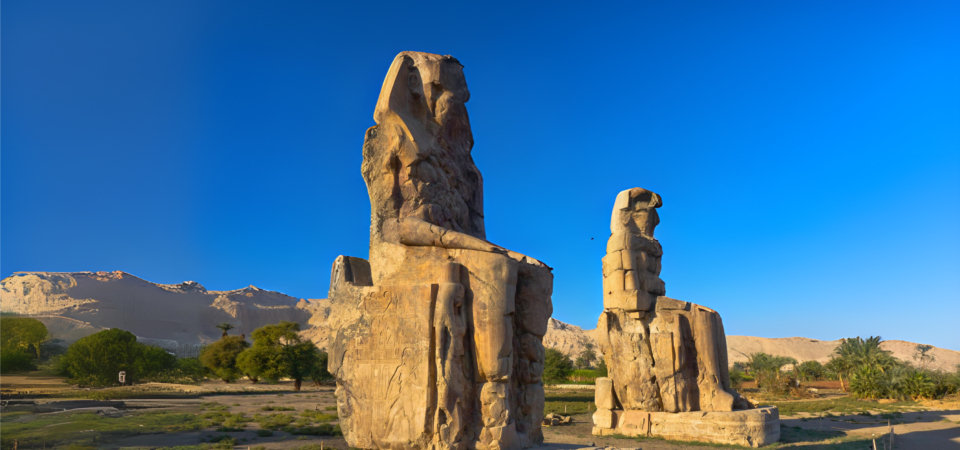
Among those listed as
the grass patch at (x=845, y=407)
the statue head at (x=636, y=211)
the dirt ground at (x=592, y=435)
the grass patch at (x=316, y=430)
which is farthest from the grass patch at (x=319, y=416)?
the grass patch at (x=845, y=407)

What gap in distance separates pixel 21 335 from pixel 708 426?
22637 millimetres

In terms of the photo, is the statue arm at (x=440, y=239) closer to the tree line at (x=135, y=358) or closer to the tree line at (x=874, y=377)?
the tree line at (x=135, y=358)

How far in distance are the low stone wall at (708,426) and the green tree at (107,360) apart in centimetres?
2039

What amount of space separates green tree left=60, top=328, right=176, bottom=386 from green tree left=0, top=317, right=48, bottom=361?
110cm

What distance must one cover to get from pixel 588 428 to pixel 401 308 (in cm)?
814

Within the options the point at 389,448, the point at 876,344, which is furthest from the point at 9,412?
the point at 876,344

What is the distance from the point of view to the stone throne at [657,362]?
33.7 feet

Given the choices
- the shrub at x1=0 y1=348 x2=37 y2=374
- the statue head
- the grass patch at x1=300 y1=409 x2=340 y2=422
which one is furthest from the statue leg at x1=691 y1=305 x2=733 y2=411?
the shrub at x1=0 y1=348 x2=37 y2=374

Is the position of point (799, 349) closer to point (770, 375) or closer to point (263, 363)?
point (770, 375)

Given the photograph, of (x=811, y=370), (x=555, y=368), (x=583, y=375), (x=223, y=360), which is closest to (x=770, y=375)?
(x=555, y=368)

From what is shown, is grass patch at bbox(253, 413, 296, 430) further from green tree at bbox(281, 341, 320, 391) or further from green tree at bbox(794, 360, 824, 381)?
green tree at bbox(794, 360, 824, 381)

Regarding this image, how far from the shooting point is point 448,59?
8.18 meters

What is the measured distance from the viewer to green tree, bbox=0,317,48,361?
1908 cm

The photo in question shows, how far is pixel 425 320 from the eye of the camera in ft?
19.8
